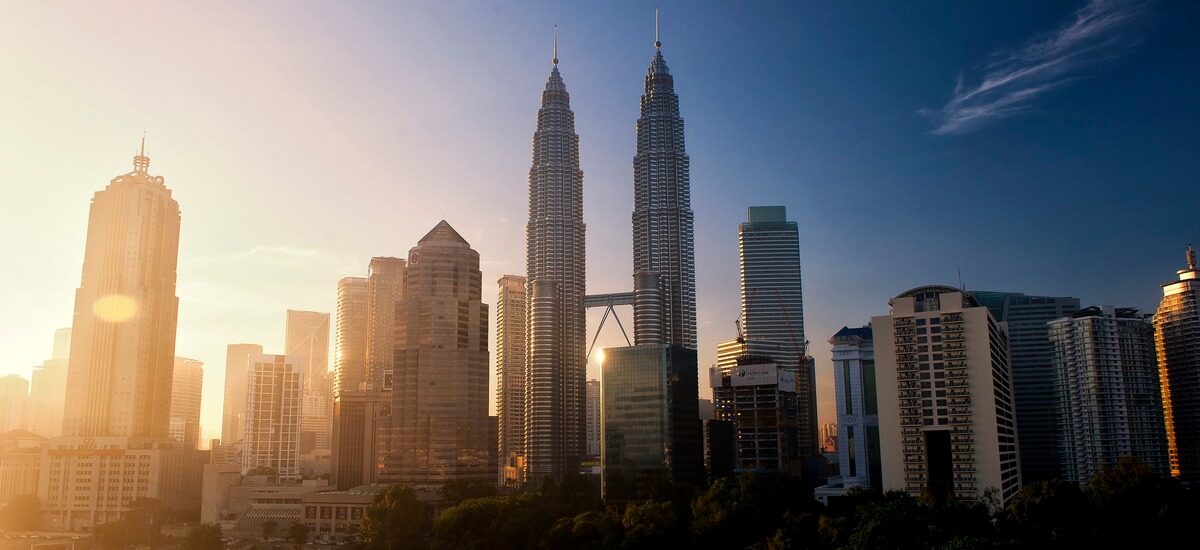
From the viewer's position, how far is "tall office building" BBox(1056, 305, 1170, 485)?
160 meters

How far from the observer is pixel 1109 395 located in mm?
161875

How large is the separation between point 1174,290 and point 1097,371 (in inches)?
1374

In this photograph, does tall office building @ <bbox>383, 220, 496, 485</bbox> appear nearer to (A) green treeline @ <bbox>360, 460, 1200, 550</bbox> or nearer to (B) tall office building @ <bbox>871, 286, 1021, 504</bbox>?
(A) green treeline @ <bbox>360, 460, 1200, 550</bbox>

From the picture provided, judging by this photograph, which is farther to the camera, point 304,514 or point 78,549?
point 304,514

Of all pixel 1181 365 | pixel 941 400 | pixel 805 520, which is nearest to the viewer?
pixel 805 520

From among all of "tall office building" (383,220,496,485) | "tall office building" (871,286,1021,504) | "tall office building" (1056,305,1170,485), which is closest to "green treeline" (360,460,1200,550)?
"tall office building" (871,286,1021,504)

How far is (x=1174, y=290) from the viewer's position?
182 metres

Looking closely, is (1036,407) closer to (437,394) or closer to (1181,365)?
(1181,365)

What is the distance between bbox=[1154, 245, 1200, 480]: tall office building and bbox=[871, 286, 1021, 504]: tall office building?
2874 inches

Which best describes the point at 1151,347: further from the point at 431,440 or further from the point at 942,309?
the point at 431,440

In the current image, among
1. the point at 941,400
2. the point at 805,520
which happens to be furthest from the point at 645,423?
the point at 805,520

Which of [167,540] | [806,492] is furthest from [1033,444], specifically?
[167,540]

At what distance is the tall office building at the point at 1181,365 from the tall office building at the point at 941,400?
7300 centimetres

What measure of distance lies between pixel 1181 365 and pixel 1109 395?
32232 mm
